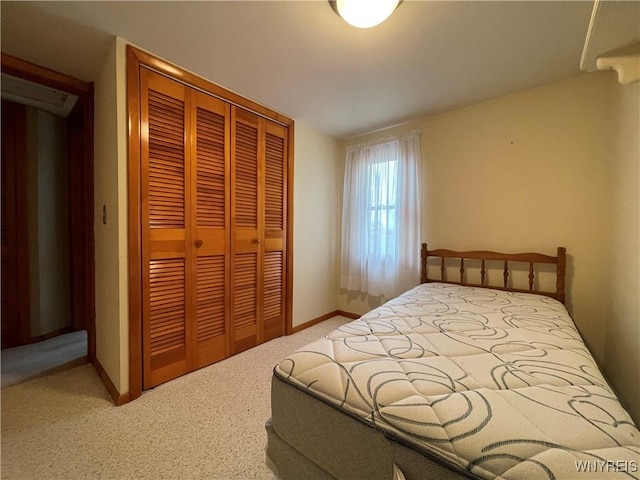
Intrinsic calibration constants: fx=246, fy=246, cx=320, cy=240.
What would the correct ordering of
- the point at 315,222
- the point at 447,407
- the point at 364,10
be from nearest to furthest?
the point at 447,407
the point at 364,10
the point at 315,222

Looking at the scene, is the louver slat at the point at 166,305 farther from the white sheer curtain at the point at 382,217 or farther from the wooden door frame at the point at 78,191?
the white sheer curtain at the point at 382,217

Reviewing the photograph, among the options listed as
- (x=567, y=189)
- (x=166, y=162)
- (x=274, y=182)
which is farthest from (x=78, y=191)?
(x=567, y=189)

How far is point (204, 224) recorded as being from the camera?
1960 mm

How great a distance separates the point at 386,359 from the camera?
2.86ft

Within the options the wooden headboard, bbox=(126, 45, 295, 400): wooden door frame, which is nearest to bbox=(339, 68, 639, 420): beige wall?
the wooden headboard

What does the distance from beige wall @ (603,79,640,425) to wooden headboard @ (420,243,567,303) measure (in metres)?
0.25

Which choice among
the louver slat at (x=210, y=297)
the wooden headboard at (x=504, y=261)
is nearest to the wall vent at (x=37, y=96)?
the louver slat at (x=210, y=297)

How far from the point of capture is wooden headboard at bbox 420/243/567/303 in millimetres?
1844

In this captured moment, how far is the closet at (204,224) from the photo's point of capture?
168cm

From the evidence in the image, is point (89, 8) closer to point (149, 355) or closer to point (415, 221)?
point (149, 355)

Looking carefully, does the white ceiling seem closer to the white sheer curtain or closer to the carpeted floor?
the white sheer curtain

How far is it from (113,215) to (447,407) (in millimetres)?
2025

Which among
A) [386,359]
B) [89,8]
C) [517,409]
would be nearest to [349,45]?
[89,8]

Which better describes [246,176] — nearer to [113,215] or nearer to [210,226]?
[210,226]
